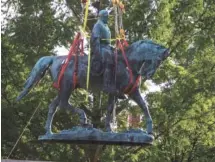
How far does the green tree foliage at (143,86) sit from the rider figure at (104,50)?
8.33m

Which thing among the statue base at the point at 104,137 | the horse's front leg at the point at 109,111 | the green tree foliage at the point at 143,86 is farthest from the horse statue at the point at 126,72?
the green tree foliage at the point at 143,86

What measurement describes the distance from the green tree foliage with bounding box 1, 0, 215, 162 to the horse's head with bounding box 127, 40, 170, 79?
843cm

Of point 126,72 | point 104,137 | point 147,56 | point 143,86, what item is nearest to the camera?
point 104,137

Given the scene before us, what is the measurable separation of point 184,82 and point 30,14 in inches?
185

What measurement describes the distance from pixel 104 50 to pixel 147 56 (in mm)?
540

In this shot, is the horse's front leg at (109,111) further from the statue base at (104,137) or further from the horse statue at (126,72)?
the statue base at (104,137)

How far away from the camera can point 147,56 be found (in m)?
7.10

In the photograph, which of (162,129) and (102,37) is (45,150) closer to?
(162,129)

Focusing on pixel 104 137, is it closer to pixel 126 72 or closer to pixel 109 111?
pixel 109 111

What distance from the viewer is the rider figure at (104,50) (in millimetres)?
7184

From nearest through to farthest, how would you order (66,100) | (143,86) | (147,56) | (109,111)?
1. (147,56)
2. (109,111)
3. (66,100)
4. (143,86)

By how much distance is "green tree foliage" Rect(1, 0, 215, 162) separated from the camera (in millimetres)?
16125

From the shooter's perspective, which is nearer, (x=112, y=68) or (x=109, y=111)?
(x=112, y=68)

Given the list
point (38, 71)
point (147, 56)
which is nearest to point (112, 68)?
point (147, 56)
